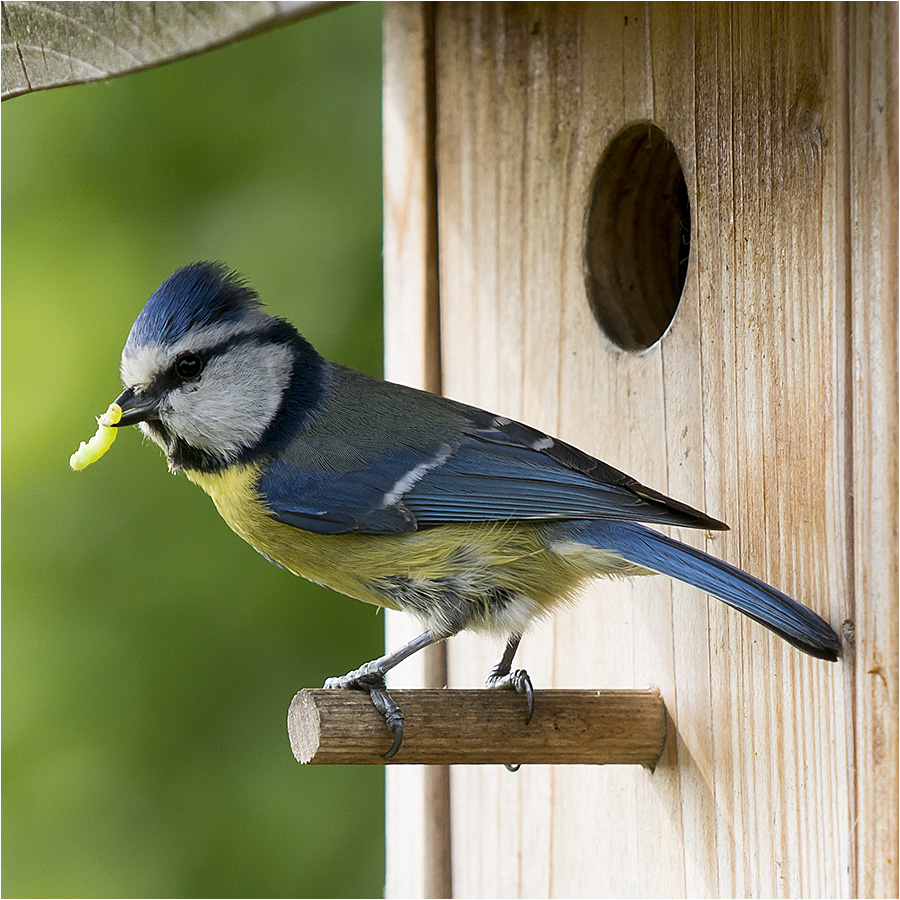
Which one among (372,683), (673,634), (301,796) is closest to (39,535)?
(301,796)

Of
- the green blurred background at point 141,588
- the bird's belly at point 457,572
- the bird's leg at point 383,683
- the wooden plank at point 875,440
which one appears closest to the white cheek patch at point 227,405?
the bird's belly at point 457,572

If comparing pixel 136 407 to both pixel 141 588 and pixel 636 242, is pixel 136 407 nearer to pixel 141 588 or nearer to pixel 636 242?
pixel 636 242

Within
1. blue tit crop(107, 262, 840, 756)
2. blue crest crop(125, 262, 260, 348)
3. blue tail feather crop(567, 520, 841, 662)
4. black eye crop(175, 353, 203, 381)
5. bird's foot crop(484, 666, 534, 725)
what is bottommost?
bird's foot crop(484, 666, 534, 725)

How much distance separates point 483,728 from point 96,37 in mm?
1019

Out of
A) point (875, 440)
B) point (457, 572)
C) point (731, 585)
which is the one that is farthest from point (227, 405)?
point (875, 440)

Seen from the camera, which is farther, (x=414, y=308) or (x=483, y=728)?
(x=414, y=308)

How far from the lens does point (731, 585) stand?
55.7 inches

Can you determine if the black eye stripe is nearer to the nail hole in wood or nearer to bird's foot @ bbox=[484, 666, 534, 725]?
the nail hole in wood

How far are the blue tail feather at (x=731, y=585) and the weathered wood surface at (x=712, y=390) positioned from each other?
52 millimetres

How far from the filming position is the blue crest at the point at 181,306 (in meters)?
1.79

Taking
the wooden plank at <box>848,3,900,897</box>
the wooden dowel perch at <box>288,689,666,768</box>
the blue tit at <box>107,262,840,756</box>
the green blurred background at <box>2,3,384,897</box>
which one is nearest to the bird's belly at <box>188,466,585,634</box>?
the blue tit at <box>107,262,840,756</box>

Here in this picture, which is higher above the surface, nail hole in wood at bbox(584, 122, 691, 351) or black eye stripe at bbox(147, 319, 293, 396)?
nail hole in wood at bbox(584, 122, 691, 351)

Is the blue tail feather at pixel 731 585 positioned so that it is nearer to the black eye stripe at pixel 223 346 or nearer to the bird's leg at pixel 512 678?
the bird's leg at pixel 512 678

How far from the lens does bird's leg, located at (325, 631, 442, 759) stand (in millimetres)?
1577
